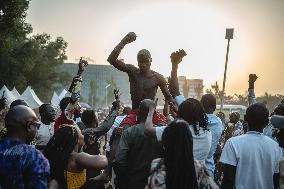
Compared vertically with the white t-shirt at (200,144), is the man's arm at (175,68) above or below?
above

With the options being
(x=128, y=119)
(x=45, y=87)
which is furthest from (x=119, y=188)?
(x=45, y=87)

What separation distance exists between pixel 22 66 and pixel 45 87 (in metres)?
10.4

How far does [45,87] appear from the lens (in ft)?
170

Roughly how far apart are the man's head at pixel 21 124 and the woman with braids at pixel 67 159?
0.30 metres

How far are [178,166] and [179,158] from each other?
0.07 meters

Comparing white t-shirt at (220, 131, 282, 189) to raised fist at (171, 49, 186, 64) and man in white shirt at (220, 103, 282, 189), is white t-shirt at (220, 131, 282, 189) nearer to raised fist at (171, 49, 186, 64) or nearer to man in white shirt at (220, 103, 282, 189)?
man in white shirt at (220, 103, 282, 189)

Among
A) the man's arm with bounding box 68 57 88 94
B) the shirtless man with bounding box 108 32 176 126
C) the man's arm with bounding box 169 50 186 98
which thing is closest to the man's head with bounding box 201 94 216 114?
the man's arm with bounding box 169 50 186 98

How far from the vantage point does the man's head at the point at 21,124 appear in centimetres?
364

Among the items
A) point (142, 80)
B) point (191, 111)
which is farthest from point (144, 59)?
point (191, 111)

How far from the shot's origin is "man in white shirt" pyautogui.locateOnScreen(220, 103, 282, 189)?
4391 millimetres

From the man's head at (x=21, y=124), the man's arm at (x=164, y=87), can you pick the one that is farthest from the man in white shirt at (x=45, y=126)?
the man's head at (x=21, y=124)

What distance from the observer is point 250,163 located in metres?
4.38

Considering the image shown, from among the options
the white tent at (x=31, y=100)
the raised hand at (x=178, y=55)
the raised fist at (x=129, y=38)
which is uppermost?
the raised fist at (x=129, y=38)

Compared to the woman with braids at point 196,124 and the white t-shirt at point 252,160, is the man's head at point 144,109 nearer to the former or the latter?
the woman with braids at point 196,124
